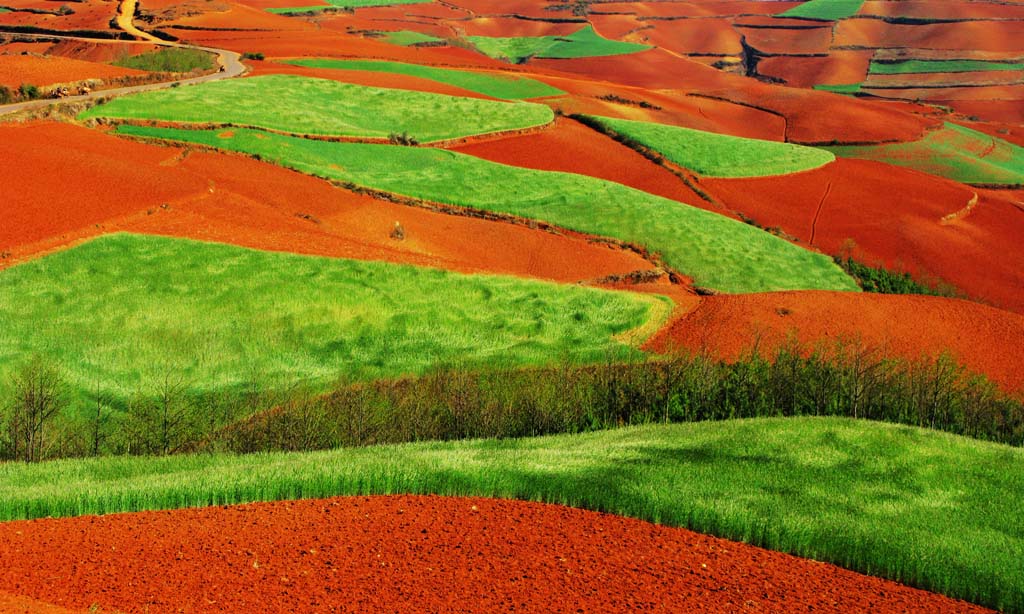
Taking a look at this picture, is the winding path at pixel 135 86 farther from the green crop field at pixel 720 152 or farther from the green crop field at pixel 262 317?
the green crop field at pixel 720 152

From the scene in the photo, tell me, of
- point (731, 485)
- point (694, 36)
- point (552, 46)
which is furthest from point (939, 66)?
point (731, 485)

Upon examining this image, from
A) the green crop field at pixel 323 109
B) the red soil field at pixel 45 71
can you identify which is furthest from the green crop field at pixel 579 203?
the red soil field at pixel 45 71

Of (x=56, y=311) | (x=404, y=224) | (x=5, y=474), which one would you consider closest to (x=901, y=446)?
(x=5, y=474)

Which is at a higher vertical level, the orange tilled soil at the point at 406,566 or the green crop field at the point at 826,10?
the green crop field at the point at 826,10

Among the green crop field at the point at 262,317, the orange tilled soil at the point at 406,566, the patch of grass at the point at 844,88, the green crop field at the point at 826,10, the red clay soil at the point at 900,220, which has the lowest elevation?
the red clay soil at the point at 900,220

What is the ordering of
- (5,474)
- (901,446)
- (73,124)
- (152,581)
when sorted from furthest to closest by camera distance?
(73,124) < (901,446) < (5,474) < (152,581)

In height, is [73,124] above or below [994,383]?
above

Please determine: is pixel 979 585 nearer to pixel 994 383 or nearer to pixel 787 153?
pixel 994 383
